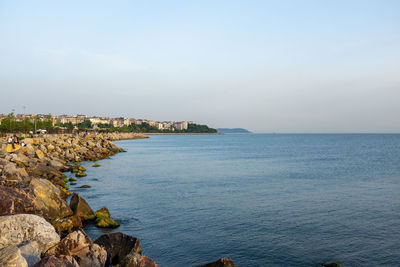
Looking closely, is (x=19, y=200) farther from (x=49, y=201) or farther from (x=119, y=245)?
(x=119, y=245)

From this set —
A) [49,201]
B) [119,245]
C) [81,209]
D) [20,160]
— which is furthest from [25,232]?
[20,160]

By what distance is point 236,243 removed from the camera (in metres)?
14.5

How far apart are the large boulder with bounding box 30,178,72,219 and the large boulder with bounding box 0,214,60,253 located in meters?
5.03

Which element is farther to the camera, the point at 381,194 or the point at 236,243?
the point at 381,194

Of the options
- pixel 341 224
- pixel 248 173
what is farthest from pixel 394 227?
pixel 248 173

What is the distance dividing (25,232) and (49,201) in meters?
6.51

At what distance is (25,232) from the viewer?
1005 centimetres

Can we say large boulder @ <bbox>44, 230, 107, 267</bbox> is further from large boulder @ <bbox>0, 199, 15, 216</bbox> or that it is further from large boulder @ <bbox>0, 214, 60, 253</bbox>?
large boulder @ <bbox>0, 199, 15, 216</bbox>

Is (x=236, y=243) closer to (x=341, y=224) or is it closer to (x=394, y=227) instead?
(x=341, y=224)

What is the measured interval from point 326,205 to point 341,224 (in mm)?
4417

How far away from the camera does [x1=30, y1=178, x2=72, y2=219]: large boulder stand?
51.0 feet

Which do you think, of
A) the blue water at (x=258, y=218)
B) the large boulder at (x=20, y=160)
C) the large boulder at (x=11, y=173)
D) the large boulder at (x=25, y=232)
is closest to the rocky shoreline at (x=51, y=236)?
the large boulder at (x=25, y=232)

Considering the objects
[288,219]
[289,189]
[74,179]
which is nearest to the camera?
[288,219]

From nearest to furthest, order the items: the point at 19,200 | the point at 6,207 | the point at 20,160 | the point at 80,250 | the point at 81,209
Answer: the point at 80,250
the point at 6,207
the point at 19,200
the point at 81,209
the point at 20,160
